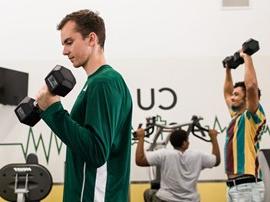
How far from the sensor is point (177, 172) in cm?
394

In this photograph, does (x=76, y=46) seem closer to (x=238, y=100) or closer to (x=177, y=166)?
(x=238, y=100)

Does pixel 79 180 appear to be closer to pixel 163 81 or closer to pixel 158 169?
pixel 158 169

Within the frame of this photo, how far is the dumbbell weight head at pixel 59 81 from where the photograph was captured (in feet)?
5.06

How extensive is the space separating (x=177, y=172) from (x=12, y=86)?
193cm

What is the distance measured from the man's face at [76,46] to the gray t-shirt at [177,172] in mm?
2427

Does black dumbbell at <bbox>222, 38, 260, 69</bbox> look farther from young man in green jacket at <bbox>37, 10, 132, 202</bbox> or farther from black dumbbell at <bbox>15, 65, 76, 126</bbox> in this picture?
black dumbbell at <bbox>15, 65, 76, 126</bbox>

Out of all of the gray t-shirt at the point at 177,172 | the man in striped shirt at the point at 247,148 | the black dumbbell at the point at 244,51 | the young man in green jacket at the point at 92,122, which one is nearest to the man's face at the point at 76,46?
the young man in green jacket at the point at 92,122

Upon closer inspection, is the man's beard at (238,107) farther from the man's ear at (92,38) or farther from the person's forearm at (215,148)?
the man's ear at (92,38)

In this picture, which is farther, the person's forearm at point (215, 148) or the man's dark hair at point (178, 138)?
the person's forearm at point (215, 148)

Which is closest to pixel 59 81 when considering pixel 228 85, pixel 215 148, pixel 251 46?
pixel 251 46

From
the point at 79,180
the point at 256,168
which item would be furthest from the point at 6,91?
the point at 79,180

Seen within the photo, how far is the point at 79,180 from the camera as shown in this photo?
1.57 meters

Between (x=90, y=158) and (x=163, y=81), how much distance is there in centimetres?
324

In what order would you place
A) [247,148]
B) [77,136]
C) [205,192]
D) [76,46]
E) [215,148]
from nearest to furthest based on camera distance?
[77,136], [76,46], [247,148], [215,148], [205,192]
